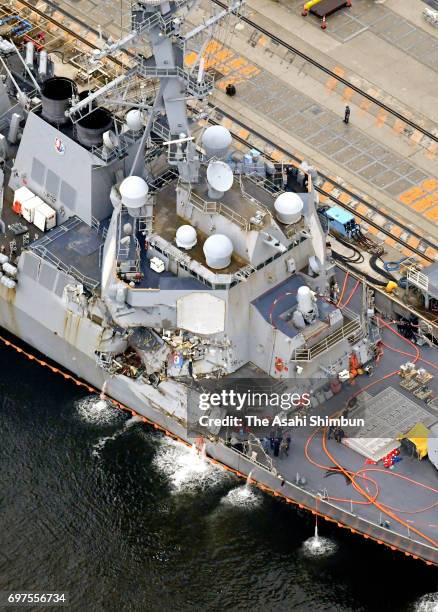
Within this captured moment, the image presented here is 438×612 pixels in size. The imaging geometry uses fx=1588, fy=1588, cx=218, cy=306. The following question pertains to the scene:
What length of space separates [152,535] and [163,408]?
18.4ft

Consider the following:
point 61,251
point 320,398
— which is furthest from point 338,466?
point 61,251

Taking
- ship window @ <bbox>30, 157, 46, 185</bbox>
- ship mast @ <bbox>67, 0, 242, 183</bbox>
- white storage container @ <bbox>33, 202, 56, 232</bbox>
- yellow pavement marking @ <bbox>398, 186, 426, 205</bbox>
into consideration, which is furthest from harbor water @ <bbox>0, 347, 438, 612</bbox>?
yellow pavement marking @ <bbox>398, 186, 426, 205</bbox>

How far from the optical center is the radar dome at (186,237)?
64.6m

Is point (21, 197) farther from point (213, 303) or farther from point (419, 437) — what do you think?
point (419, 437)

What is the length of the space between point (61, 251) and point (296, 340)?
11762mm

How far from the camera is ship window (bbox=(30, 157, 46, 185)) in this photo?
71062mm

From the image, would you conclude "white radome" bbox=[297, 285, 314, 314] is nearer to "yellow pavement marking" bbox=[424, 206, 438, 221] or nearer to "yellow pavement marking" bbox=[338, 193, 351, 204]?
A: "yellow pavement marking" bbox=[338, 193, 351, 204]

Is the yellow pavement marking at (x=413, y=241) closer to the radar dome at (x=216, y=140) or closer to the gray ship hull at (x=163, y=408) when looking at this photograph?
the radar dome at (x=216, y=140)

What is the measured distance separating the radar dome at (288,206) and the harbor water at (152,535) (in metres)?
11.1

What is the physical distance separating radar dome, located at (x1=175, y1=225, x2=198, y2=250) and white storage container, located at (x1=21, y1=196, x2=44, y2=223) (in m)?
9.05

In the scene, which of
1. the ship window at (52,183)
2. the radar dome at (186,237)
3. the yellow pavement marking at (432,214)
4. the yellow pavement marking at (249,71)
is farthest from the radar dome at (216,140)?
the yellow pavement marking at (249,71)

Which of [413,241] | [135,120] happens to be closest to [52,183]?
[135,120]

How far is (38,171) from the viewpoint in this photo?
71312mm

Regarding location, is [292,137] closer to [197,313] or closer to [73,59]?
[73,59]
